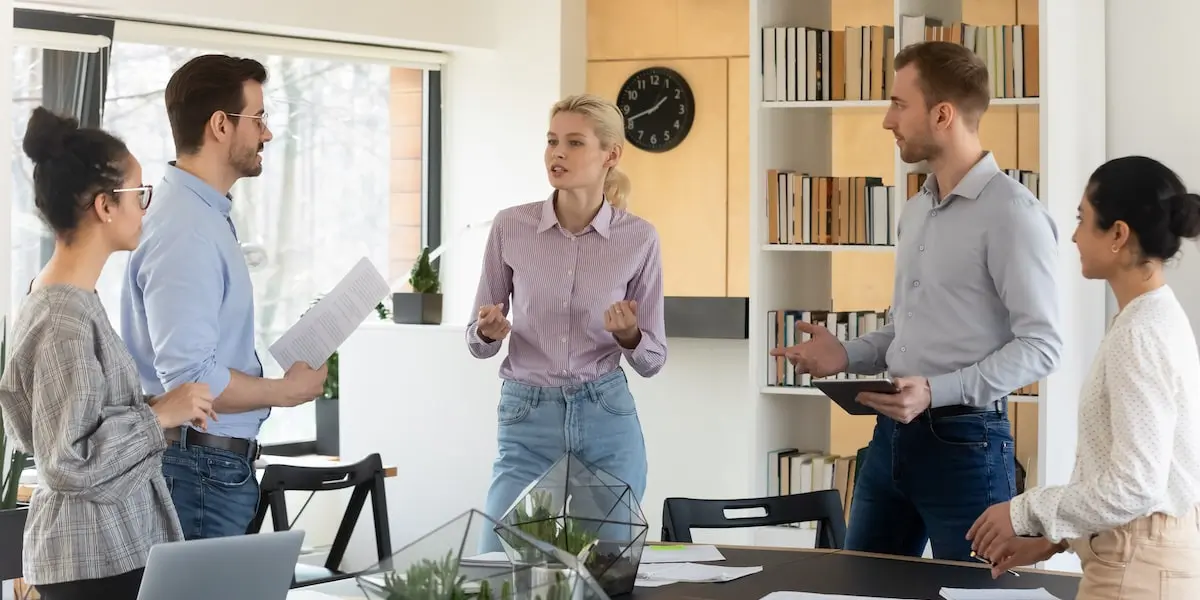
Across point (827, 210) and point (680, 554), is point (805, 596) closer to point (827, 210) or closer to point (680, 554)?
point (680, 554)

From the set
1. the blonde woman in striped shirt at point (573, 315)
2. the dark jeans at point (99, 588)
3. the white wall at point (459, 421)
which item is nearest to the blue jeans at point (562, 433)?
the blonde woman in striped shirt at point (573, 315)

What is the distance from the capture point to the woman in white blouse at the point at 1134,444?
216 centimetres

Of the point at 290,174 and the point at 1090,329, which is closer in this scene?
the point at 1090,329

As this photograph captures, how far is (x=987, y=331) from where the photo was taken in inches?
123

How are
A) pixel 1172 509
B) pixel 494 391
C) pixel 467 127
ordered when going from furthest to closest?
pixel 467 127
pixel 494 391
pixel 1172 509

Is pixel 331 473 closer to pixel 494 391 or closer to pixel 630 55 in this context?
pixel 494 391

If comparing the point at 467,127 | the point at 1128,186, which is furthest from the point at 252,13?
the point at 1128,186

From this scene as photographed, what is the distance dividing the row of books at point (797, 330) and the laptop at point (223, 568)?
2.87m

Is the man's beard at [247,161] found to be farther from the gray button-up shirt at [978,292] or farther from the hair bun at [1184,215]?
the hair bun at [1184,215]

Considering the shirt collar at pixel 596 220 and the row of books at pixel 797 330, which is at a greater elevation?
the shirt collar at pixel 596 220

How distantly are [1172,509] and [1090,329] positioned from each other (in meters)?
2.54

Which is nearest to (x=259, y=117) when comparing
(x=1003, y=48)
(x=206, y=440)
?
(x=206, y=440)

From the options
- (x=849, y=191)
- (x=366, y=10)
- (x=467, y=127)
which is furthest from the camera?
(x=467, y=127)

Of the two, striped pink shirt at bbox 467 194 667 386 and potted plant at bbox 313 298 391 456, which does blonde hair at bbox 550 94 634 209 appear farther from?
potted plant at bbox 313 298 391 456
